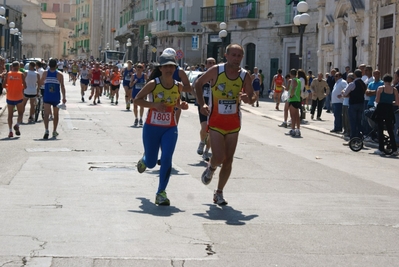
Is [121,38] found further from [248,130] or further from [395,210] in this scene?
[395,210]

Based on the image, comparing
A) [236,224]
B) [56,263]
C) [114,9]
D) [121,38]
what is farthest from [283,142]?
[114,9]

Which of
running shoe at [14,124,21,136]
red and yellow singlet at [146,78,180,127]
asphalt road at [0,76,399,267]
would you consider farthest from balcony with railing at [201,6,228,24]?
red and yellow singlet at [146,78,180,127]

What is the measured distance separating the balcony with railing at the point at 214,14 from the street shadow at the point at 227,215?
154 feet

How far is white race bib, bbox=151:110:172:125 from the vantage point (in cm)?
973

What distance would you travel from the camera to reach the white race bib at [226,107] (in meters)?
9.54

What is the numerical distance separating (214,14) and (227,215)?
158 feet

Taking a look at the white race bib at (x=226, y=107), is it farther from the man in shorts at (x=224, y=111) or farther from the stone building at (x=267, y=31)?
the stone building at (x=267, y=31)

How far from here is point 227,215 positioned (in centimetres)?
889

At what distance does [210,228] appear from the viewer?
8094 millimetres

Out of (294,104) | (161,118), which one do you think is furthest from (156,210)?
(294,104)

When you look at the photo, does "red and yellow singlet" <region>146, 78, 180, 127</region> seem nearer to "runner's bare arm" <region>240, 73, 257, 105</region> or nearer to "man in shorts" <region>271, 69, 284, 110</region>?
"runner's bare arm" <region>240, 73, 257, 105</region>

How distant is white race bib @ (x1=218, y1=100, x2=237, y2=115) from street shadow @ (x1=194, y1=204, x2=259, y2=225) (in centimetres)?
106

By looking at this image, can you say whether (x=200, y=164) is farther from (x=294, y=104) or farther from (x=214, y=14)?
(x=214, y=14)

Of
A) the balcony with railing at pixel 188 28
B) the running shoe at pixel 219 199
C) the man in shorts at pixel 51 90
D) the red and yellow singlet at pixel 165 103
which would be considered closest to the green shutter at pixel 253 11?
the balcony with railing at pixel 188 28
